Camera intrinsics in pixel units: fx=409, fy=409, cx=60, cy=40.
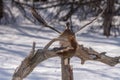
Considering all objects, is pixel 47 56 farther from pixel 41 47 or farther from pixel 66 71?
pixel 41 47

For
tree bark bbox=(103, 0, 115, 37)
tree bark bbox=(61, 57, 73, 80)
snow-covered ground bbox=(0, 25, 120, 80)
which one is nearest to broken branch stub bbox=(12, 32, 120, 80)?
tree bark bbox=(61, 57, 73, 80)

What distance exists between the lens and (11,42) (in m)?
9.33

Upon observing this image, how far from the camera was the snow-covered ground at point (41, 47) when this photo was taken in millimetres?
6277

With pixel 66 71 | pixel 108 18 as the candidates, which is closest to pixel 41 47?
pixel 108 18

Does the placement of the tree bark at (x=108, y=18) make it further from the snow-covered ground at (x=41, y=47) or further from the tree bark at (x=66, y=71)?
the tree bark at (x=66, y=71)

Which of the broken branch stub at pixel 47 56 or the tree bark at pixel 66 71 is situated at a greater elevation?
the broken branch stub at pixel 47 56

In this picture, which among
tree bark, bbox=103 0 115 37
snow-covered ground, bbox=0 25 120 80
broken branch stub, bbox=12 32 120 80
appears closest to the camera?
broken branch stub, bbox=12 32 120 80

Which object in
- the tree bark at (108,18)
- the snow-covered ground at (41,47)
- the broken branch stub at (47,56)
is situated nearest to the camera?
the broken branch stub at (47,56)

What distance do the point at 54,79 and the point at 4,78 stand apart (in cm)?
74

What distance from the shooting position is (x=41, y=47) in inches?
331

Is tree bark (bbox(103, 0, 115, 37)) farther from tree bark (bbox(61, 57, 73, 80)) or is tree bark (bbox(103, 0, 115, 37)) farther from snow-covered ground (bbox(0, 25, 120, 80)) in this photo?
tree bark (bbox(61, 57, 73, 80))

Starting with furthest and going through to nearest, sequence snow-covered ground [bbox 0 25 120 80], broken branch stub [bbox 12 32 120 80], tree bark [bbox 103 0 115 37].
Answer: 1. tree bark [bbox 103 0 115 37]
2. snow-covered ground [bbox 0 25 120 80]
3. broken branch stub [bbox 12 32 120 80]

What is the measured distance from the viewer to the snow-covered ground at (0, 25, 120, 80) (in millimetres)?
6277

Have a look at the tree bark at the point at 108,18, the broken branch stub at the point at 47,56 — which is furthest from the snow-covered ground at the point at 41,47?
the broken branch stub at the point at 47,56
